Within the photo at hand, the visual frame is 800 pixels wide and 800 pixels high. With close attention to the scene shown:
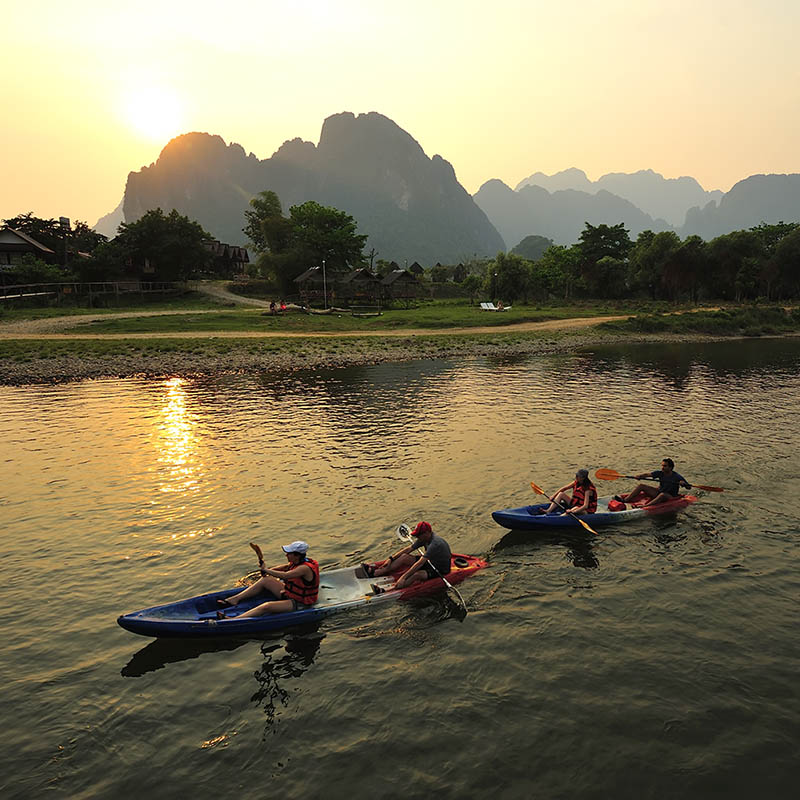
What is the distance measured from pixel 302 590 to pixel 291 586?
10.1 inches

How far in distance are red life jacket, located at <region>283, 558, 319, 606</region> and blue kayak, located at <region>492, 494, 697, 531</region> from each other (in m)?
6.04

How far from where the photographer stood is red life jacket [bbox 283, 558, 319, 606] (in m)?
12.0

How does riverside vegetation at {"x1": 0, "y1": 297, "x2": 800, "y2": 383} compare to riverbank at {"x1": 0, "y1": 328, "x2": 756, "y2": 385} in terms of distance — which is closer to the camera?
riverbank at {"x1": 0, "y1": 328, "x2": 756, "y2": 385}

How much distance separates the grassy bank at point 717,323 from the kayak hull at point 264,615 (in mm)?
60676

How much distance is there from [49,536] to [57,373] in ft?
97.8

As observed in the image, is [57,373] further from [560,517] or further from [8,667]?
[560,517]

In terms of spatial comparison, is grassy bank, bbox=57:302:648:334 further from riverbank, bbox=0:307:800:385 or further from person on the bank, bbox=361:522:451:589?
person on the bank, bbox=361:522:451:589

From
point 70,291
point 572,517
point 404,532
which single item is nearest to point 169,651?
point 404,532

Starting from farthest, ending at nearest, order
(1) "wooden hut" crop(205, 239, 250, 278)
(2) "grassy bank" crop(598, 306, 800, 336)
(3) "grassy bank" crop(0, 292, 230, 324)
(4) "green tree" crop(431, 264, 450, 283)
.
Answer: (4) "green tree" crop(431, 264, 450, 283) < (1) "wooden hut" crop(205, 239, 250, 278) < (2) "grassy bank" crop(598, 306, 800, 336) < (3) "grassy bank" crop(0, 292, 230, 324)

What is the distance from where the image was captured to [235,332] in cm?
5841

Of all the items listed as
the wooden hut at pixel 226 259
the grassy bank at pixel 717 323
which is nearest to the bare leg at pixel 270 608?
the grassy bank at pixel 717 323

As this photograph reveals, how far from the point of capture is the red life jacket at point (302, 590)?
1197 centimetres

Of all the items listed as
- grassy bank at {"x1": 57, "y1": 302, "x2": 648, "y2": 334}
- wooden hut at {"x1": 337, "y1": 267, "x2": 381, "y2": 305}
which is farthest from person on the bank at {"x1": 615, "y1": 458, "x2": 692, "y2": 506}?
wooden hut at {"x1": 337, "y1": 267, "x2": 381, "y2": 305}

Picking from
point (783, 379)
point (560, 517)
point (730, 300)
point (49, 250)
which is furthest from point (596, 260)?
point (560, 517)
